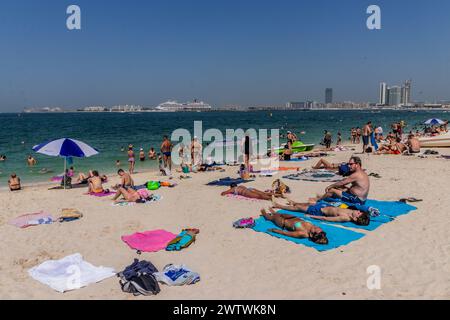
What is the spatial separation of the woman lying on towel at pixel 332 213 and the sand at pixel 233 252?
36 centimetres

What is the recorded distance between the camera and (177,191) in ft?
32.5

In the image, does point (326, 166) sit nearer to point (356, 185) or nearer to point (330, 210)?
point (356, 185)

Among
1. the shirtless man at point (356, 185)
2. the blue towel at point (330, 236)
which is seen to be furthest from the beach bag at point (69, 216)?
the shirtless man at point (356, 185)

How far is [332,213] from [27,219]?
20.3 ft

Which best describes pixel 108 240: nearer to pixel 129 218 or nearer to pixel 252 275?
pixel 129 218

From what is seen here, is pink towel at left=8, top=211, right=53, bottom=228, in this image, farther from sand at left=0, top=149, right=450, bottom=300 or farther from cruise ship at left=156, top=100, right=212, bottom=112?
cruise ship at left=156, top=100, right=212, bottom=112

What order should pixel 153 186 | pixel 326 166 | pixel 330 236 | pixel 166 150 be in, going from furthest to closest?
pixel 166 150
pixel 326 166
pixel 153 186
pixel 330 236

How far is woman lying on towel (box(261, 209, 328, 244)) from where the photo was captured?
18.2 ft

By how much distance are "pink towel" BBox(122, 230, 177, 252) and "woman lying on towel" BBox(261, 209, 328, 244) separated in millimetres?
1851

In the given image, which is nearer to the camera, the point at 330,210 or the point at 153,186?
the point at 330,210

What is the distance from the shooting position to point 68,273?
4711mm

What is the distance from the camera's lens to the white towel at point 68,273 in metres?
4.45

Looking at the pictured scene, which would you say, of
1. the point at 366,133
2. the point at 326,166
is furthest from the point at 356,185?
the point at 366,133

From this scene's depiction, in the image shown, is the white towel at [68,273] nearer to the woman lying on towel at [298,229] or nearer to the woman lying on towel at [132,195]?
the woman lying on towel at [298,229]
